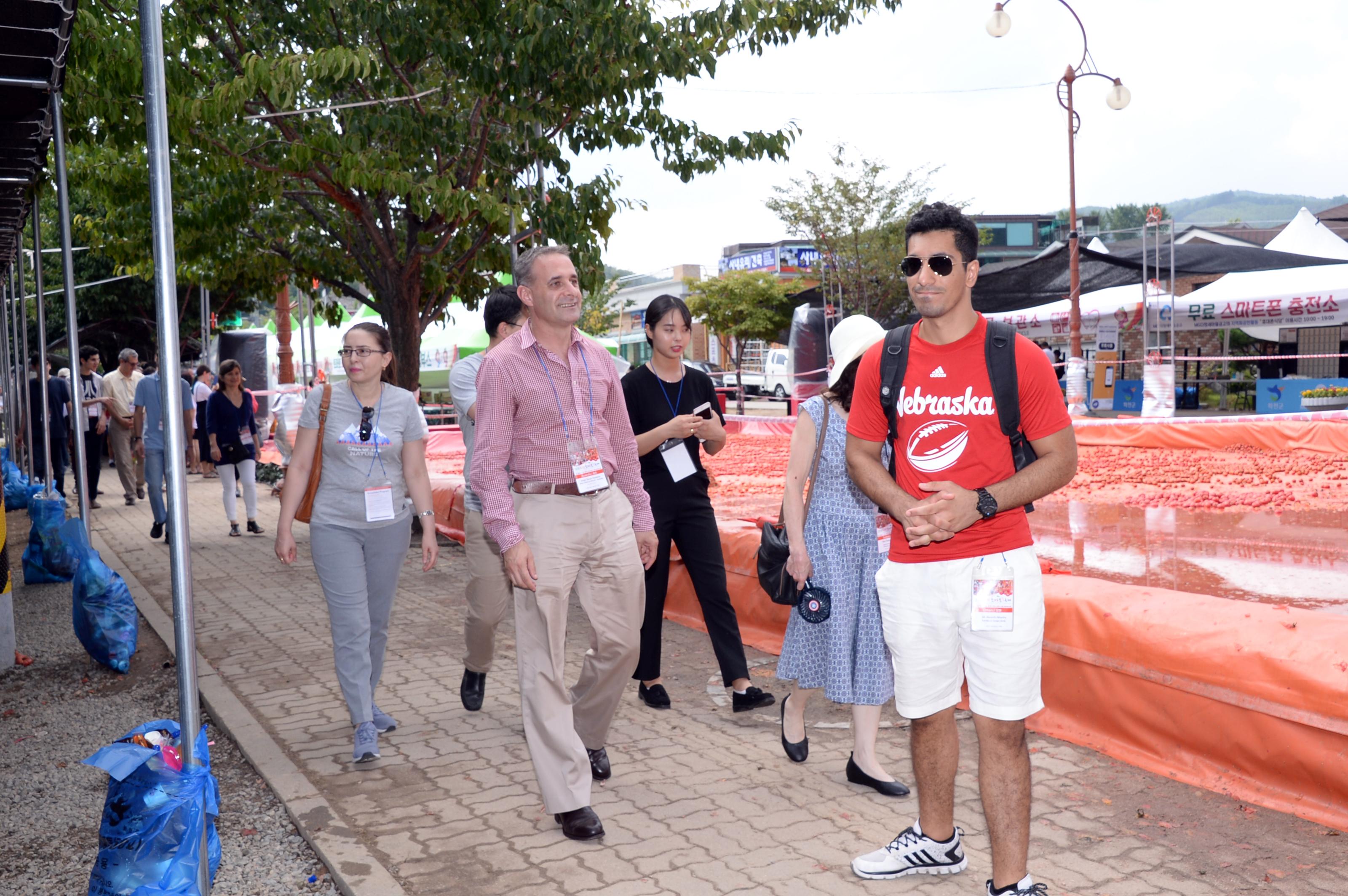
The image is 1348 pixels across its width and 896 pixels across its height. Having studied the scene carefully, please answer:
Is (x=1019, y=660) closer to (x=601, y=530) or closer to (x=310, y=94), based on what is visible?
(x=601, y=530)

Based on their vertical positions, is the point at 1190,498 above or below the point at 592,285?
below

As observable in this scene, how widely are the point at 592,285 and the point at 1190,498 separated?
6723 millimetres

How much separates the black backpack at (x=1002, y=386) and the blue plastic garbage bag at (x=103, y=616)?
5595 millimetres

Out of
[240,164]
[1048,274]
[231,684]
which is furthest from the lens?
[1048,274]

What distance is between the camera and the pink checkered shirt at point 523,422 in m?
4.06

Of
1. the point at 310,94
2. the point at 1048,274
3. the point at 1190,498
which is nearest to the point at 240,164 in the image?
the point at 310,94

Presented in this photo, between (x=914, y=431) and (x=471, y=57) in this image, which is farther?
(x=471, y=57)

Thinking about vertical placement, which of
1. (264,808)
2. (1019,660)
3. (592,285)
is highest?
(592,285)

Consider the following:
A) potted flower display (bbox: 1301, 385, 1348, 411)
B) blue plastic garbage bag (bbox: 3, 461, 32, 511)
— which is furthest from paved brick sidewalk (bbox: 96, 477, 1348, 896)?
potted flower display (bbox: 1301, 385, 1348, 411)

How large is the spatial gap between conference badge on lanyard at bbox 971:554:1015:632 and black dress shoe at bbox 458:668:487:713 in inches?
129

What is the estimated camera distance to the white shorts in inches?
128

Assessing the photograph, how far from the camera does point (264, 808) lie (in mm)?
4629

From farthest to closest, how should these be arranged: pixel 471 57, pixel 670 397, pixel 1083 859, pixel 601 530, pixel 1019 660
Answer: pixel 471 57, pixel 670 397, pixel 601 530, pixel 1083 859, pixel 1019 660

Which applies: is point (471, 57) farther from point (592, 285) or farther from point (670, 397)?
point (670, 397)
